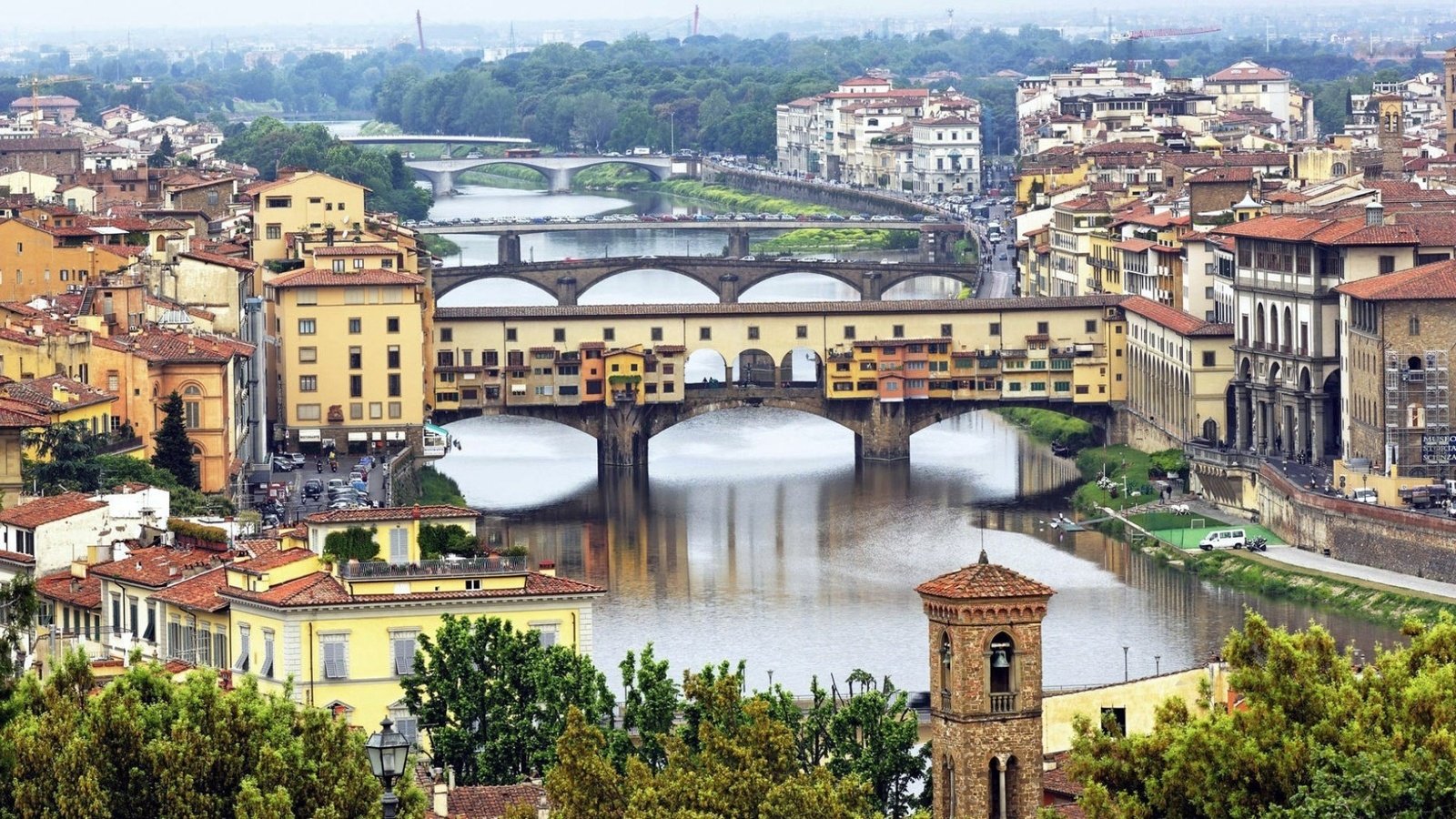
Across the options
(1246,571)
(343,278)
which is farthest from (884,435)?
(1246,571)

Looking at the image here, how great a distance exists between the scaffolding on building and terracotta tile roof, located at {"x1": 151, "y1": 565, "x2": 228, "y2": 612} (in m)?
25.2

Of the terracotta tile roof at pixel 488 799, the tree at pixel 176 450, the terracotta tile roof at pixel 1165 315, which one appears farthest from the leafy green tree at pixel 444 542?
the terracotta tile roof at pixel 1165 315

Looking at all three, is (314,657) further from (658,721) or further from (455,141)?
(455,141)

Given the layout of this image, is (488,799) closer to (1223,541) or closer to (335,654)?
(335,654)

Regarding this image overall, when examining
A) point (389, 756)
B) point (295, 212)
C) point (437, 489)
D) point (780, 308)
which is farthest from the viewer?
point (295, 212)

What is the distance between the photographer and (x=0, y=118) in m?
144

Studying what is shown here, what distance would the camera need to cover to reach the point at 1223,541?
54.7m

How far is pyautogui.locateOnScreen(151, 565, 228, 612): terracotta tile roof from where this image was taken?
3328 cm

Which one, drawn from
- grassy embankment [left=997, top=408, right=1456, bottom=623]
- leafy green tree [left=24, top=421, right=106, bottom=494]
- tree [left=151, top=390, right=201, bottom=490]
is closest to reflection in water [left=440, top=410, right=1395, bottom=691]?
grassy embankment [left=997, top=408, right=1456, bottom=623]

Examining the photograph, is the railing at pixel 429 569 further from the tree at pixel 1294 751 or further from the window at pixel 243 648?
the tree at pixel 1294 751

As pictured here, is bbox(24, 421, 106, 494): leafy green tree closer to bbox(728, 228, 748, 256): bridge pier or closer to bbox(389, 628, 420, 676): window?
bbox(389, 628, 420, 676): window

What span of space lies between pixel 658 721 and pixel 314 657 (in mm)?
4066

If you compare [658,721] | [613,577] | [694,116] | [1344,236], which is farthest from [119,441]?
[694,116]

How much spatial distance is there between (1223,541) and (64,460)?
16.3 metres
